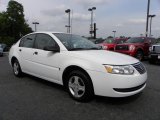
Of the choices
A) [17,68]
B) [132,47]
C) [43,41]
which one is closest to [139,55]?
[132,47]

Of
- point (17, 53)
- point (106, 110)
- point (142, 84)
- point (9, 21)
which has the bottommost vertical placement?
point (106, 110)

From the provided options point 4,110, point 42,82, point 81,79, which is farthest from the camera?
point 42,82

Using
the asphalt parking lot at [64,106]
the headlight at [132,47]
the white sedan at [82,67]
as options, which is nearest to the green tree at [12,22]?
the headlight at [132,47]

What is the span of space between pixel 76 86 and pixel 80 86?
11 cm

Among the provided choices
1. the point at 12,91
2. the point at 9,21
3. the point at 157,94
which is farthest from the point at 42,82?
the point at 9,21

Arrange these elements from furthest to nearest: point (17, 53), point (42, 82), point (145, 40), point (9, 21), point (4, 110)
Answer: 1. point (9, 21)
2. point (145, 40)
3. point (17, 53)
4. point (42, 82)
5. point (4, 110)

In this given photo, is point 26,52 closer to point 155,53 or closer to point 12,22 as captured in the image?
point 155,53

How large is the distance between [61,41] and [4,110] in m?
2.00

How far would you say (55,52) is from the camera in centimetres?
484

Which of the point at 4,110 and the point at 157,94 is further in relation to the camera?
the point at 157,94

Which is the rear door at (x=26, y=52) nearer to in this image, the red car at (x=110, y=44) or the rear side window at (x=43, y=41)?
the rear side window at (x=43, y=41)

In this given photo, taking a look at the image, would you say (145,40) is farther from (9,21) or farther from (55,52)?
(9,21)

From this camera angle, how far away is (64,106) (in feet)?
13.4

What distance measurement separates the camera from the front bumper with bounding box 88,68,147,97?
384 cm
